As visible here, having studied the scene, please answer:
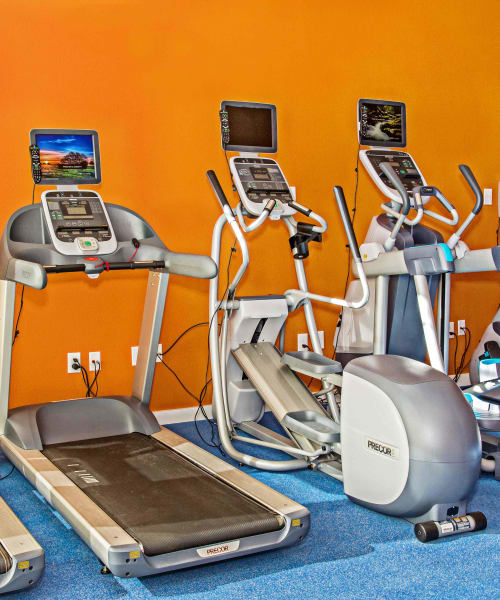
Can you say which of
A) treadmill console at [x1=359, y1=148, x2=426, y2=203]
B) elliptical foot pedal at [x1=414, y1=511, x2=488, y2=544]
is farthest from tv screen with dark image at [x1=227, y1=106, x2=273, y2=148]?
elliptical foot pedal at [x1=414, y1=511, x2=488, y2=544]

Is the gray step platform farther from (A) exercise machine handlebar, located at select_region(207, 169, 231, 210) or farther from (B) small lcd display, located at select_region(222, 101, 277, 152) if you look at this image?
(B) small lcd display, located at select_region(222, 101, 277, 152)

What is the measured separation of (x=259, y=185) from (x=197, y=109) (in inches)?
37.7

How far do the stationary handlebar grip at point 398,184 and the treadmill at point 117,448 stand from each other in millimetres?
1311

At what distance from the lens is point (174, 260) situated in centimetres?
379

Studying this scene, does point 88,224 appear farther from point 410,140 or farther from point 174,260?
point 410,140

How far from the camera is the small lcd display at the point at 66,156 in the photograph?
158 inches

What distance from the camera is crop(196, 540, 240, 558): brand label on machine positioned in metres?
2.60

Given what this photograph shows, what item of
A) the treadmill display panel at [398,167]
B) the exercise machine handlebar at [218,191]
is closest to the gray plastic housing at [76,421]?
the exercise machine handlebar at [218,191]

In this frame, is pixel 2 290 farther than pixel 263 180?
No

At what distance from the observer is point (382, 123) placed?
16.1ft

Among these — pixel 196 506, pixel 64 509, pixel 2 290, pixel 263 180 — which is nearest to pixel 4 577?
pixel 64 509

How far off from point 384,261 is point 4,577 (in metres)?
2.67

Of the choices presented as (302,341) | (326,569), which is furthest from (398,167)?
(326,569)

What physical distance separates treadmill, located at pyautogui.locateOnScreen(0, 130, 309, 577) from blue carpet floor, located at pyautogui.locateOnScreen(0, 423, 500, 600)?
0.28 ft
